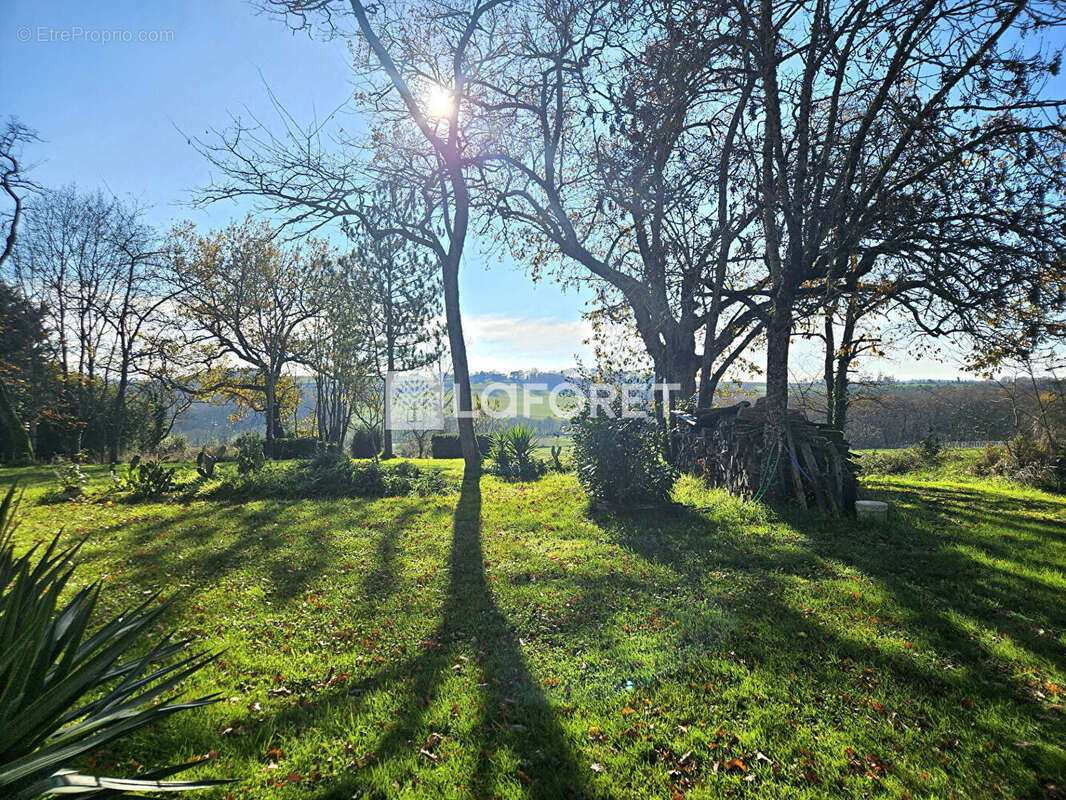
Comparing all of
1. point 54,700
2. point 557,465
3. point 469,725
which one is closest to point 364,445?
point 557,465

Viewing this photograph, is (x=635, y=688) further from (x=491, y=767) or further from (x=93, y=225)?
(x=93, y=225)

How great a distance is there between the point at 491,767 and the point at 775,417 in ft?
23.2

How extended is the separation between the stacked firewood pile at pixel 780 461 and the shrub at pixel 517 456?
4.73 m

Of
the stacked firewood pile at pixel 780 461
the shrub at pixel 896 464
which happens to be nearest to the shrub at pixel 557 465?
the stacked firewood pile at pixel 780 461

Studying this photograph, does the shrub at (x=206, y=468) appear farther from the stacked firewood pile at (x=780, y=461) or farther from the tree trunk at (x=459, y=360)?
the stacked firewood pile at (x=780, y=461)

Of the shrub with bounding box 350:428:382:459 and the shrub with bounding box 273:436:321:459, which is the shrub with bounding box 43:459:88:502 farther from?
the shrub with bounding box 350:428:382:459

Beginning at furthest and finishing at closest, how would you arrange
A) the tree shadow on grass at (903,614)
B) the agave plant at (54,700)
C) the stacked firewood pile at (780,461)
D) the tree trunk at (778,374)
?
1. the tree trunk at (778,374)
2. the stacked firewood pile at (780,461)
3. the tree shadow on grass at (903,614)
4. the agave plant at (54,700)

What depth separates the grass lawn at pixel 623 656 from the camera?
104 inches

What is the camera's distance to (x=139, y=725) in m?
1.79

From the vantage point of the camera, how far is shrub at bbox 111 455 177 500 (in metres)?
9.95

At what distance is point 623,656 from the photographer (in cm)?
387

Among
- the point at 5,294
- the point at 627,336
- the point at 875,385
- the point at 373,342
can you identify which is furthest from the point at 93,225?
the point at 875,385

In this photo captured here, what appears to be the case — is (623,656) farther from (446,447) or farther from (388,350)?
(388,350)

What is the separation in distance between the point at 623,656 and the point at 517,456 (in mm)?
9879
